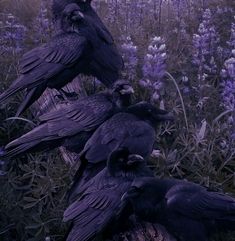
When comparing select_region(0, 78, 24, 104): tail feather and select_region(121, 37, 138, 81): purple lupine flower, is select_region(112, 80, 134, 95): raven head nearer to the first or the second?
select_region(0, 78, 24, 104): tail feather

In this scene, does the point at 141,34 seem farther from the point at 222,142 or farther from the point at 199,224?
the point at 199,224

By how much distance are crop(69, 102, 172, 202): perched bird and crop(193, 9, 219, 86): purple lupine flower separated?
1.12 meters

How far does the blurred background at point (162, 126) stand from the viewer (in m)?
3.09

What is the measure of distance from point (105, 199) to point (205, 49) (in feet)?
6.01

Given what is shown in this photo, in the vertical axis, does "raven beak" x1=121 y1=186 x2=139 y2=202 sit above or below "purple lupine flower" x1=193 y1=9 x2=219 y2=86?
above

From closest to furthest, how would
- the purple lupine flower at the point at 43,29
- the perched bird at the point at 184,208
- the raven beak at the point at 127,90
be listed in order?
the perched bird at the point at 184,208
the raven beak at the point at 127,90
the purple lupine flower at the point at 43,29

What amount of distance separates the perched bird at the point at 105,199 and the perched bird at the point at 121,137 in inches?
3.9

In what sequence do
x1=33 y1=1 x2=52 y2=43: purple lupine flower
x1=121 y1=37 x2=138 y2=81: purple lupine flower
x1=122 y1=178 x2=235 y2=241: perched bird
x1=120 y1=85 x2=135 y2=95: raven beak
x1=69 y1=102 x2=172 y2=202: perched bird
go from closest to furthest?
x1=122 y1=178 x2=235 y2=241: perched bird → x1=69 y1=102 x2=172 y2=202: perched bird → x1=120 y1=85 x2=135 y2=95: raven beak → x1=121 y1=37 x2=138 y2=81: purple lupine flower → x1=33 y1=1 x2=52 y2=43: purple lupine flower

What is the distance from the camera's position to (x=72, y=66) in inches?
116

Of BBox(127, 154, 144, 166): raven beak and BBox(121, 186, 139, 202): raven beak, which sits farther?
BBox(127, 154, 144, 166): raven beak

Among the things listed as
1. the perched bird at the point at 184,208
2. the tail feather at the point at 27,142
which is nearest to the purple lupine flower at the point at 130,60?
the tail feather at the point at 27,142

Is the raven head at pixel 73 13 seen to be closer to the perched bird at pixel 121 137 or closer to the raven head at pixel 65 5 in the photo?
the raven head at pixel 65 5

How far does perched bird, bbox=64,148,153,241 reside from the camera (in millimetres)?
2145

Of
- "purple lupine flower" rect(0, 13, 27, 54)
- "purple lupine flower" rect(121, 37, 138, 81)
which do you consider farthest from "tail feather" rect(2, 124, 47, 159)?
"purple lupine flower" rect(0, 13, 27, 54)
